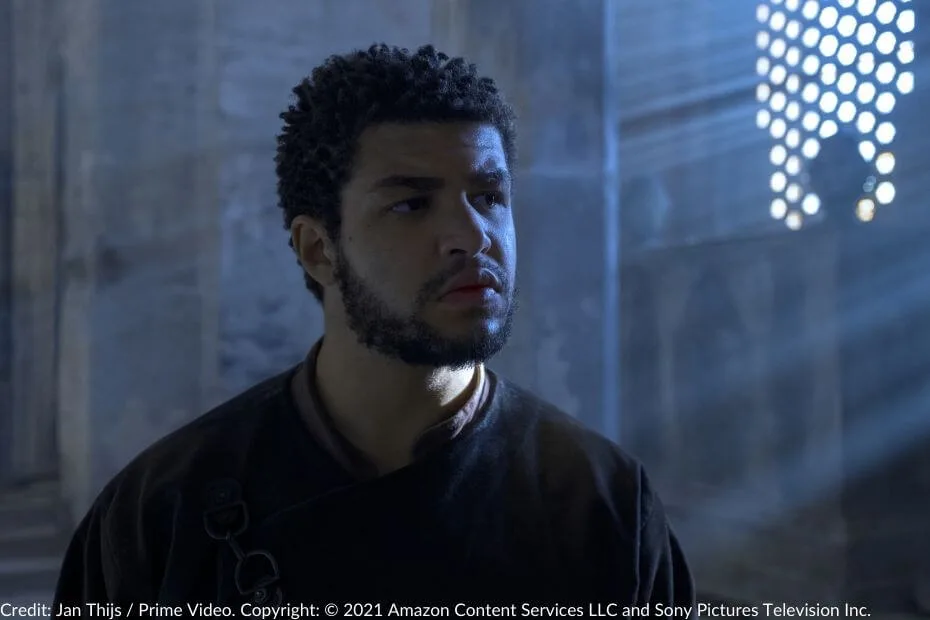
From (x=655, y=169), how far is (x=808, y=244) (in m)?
0.79

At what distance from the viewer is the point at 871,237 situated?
2.46 meters

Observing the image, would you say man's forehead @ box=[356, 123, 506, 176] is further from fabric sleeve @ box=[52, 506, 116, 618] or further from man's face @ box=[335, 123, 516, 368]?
fabric sleeve @ box=[52, 506, 116, 618]

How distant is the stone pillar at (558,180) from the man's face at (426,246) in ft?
2.91

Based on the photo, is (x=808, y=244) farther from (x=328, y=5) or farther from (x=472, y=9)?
(x=328, y=5)

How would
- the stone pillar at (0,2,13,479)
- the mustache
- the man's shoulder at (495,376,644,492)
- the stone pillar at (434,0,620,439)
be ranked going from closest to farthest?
the mustache, the man's shoulder at (495,376,644,492), the stone pillar at (0,2,13,479), the stone pillar at (434,0,620,439)

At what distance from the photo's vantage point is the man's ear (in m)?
1.04

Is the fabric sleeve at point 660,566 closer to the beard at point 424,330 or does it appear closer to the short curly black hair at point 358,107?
the beard at point 424,330

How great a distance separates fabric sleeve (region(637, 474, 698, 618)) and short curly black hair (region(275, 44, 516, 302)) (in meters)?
0.48

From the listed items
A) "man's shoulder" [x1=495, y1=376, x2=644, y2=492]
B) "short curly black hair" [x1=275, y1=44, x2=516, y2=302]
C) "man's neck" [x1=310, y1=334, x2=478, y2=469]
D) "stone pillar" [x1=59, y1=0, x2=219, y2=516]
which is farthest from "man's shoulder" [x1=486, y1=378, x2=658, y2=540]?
"stone pillar" [x1=59, y1=0, x2=219, y2=516]

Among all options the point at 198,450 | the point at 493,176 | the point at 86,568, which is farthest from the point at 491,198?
the point at 86,568

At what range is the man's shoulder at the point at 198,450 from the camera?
1.00m

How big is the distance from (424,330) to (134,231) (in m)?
0.84

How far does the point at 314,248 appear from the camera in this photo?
3.46 feet

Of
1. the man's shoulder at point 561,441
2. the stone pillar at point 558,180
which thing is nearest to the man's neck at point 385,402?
the man's shoulder at point 561,441
